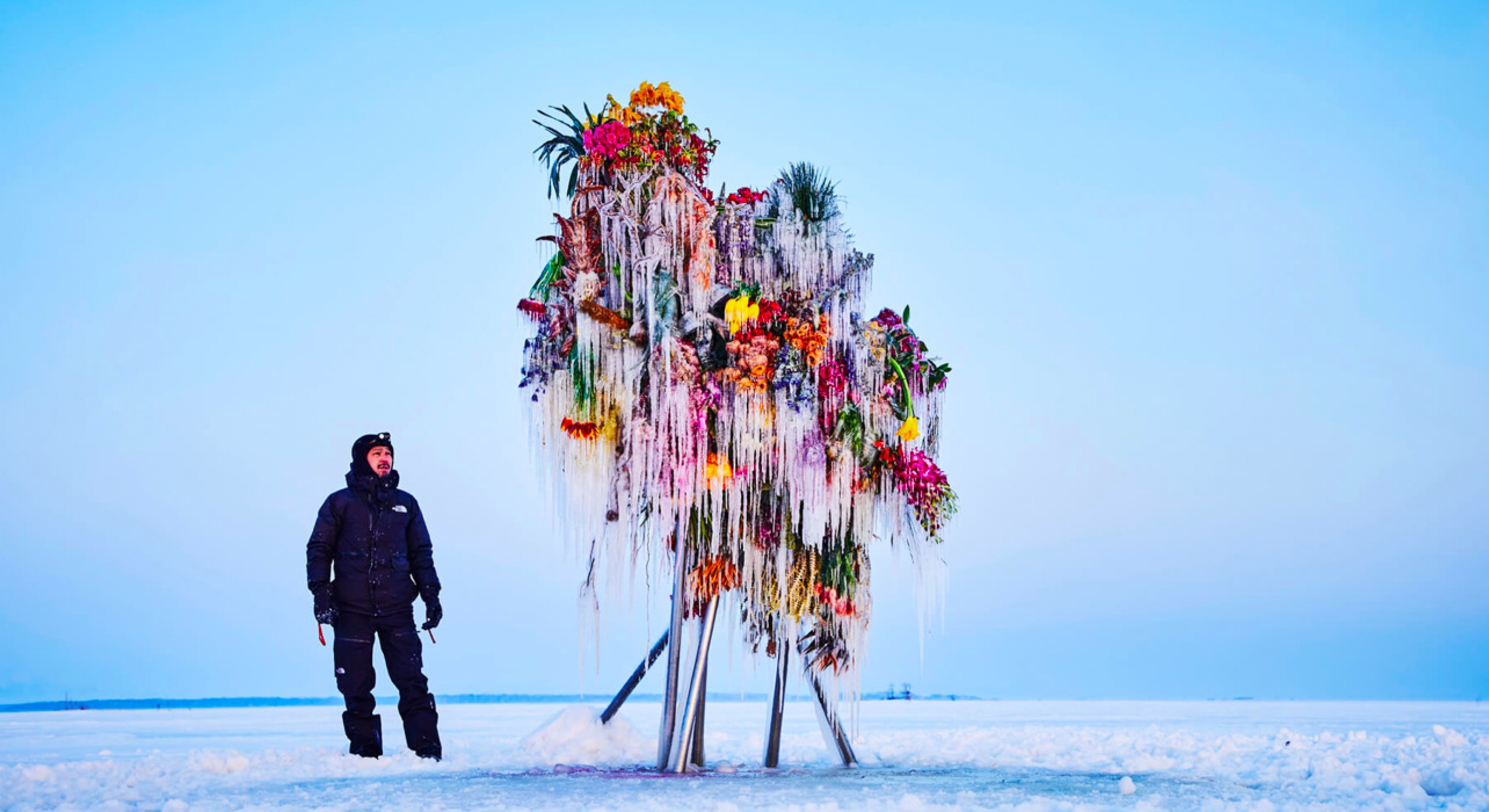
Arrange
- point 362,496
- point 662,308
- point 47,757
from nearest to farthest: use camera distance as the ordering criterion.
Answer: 1. point 662,308
2. point 362,496
3. point 47,757

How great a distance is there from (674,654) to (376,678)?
8.20ft

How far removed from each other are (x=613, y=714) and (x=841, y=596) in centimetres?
229

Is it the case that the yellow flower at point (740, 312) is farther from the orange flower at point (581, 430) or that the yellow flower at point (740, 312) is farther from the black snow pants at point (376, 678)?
the black snow pants at point (376, 678)

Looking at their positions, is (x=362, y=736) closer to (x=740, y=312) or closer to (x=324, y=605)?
(x=324, y=605)

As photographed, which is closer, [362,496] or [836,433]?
[836,433]

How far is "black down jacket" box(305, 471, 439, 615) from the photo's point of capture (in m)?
8.32

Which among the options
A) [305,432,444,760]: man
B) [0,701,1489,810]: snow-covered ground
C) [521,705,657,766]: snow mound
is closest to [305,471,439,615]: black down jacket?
[305,432,444,760]: man

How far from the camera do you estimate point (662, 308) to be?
7.65 m

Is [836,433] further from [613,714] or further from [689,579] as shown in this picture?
[613,714]

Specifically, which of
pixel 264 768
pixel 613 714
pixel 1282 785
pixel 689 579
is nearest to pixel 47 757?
pixel 264 768

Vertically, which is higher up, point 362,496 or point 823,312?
point 823,312

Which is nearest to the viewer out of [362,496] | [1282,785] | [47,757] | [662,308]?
[1282,785]

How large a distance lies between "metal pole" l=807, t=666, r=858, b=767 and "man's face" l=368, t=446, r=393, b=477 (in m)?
3.63

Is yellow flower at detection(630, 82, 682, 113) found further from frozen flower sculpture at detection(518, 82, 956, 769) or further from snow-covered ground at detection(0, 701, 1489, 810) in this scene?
snow-covered ground at detection(0, 701, 1489, 810)
